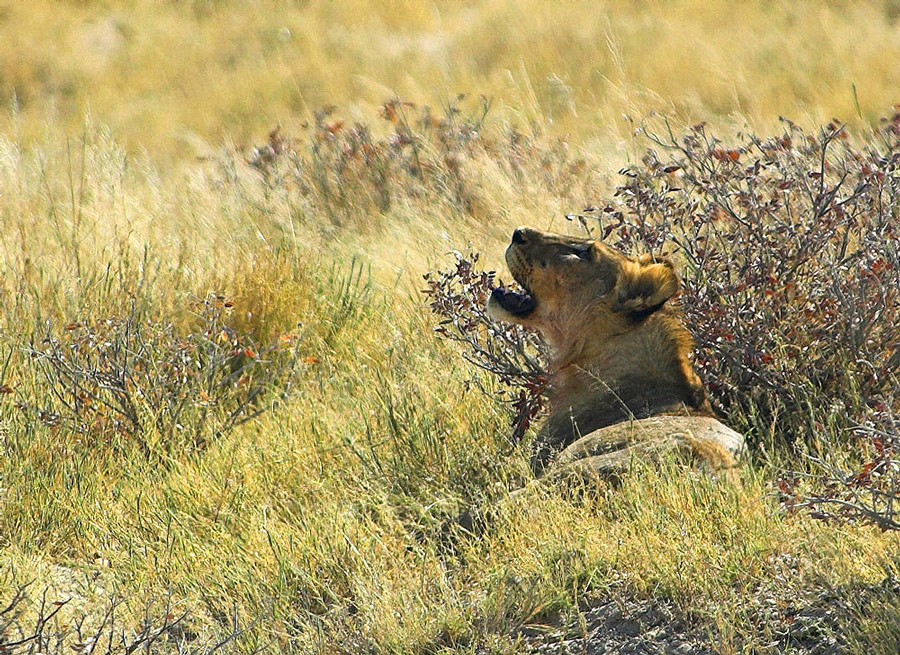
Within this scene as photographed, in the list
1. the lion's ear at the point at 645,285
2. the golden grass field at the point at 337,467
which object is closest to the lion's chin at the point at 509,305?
the lion's ear at the point at 645,285

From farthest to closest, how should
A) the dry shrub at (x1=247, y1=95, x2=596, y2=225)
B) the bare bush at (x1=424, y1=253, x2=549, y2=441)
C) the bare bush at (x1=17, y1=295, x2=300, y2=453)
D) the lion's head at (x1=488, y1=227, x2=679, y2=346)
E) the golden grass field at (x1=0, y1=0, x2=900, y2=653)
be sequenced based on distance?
the dry shrub at (x1=247, y1=95, x2=596, y2=225), the bare bush at (x1=17, y1=295, x2=300, y2=453), the bare bush at (x1=424, y1=253, x2=549, y2=441), the lion's head at (x1=488, y1=227, x2=679, y2=346), the golden grass field at (x1=0, y1=0, x2=900, y2=653)

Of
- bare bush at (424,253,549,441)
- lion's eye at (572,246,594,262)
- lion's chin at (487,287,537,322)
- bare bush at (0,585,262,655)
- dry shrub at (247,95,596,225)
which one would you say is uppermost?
lion's eye at (572,246,594,262)

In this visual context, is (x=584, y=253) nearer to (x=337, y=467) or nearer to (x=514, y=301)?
(x=514, y=301)

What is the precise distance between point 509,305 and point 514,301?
0.09 ft

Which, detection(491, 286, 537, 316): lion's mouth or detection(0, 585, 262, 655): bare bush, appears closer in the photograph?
detection(0, 585, 262, 655): bare bush

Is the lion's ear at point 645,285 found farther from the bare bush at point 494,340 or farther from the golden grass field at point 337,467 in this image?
the golden grass field at point 337,467

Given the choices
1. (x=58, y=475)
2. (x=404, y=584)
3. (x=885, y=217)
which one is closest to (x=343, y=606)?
(x=404, y=584)

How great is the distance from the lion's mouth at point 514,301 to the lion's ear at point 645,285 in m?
0.35

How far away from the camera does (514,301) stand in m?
4.95

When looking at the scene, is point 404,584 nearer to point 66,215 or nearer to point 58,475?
point 58,475

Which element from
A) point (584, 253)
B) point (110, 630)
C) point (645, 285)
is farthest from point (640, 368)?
point (110, 630)

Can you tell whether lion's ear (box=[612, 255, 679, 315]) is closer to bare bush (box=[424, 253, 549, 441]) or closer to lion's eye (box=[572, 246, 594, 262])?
lion's eye (box=[572, 246, 594, 262])

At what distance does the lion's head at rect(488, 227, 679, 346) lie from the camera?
4754 millimetres

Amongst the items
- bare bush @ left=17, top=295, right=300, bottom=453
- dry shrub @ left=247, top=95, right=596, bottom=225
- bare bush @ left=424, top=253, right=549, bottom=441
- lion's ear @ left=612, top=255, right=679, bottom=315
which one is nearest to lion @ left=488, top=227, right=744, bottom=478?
lion's ear @ left=612, top=255, right=679, bottom=315
